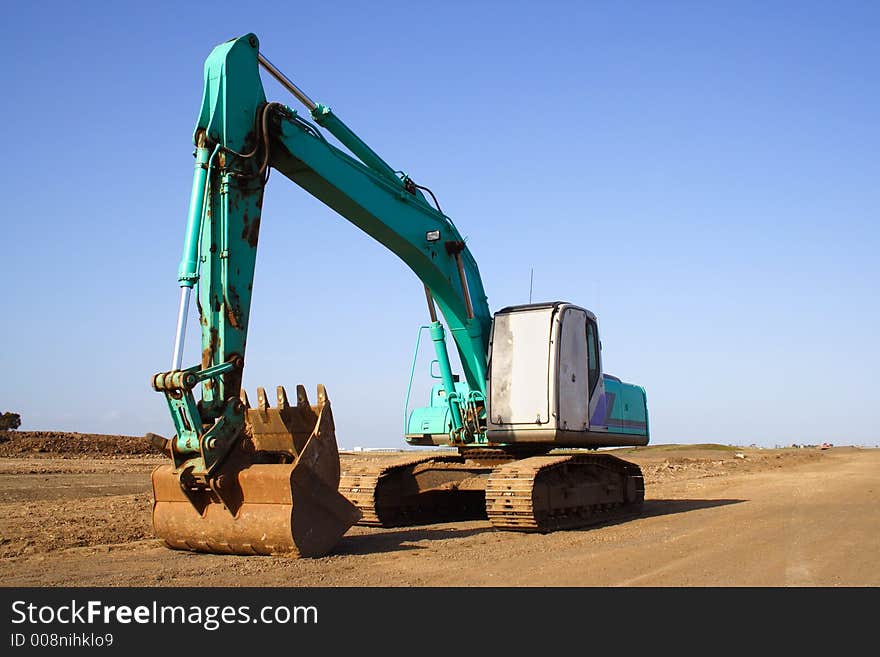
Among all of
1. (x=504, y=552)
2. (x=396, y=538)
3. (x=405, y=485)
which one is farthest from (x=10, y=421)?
(x=504, y=552)

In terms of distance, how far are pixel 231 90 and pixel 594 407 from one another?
22.8 feet

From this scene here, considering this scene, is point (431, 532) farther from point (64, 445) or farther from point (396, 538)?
point (64, 445)

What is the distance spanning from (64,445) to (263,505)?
3070cm

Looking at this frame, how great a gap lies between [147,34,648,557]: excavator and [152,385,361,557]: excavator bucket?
0.02 m

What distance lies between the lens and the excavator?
8.31m

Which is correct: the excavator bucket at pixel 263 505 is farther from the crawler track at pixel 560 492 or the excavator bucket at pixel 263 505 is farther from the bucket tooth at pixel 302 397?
the crawler track at pixel 560 492

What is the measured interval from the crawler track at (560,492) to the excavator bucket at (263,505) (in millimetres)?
2481

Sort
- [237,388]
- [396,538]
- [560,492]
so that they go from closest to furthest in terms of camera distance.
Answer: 1. [237,388]
2. [396,538]
3. [560,492]

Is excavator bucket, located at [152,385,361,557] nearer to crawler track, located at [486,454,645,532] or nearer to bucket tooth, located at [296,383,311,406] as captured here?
bucket tooth, located at [296,383,311,406]

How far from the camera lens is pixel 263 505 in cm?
832

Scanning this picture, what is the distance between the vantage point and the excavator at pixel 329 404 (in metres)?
8.31

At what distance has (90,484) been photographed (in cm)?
2070
